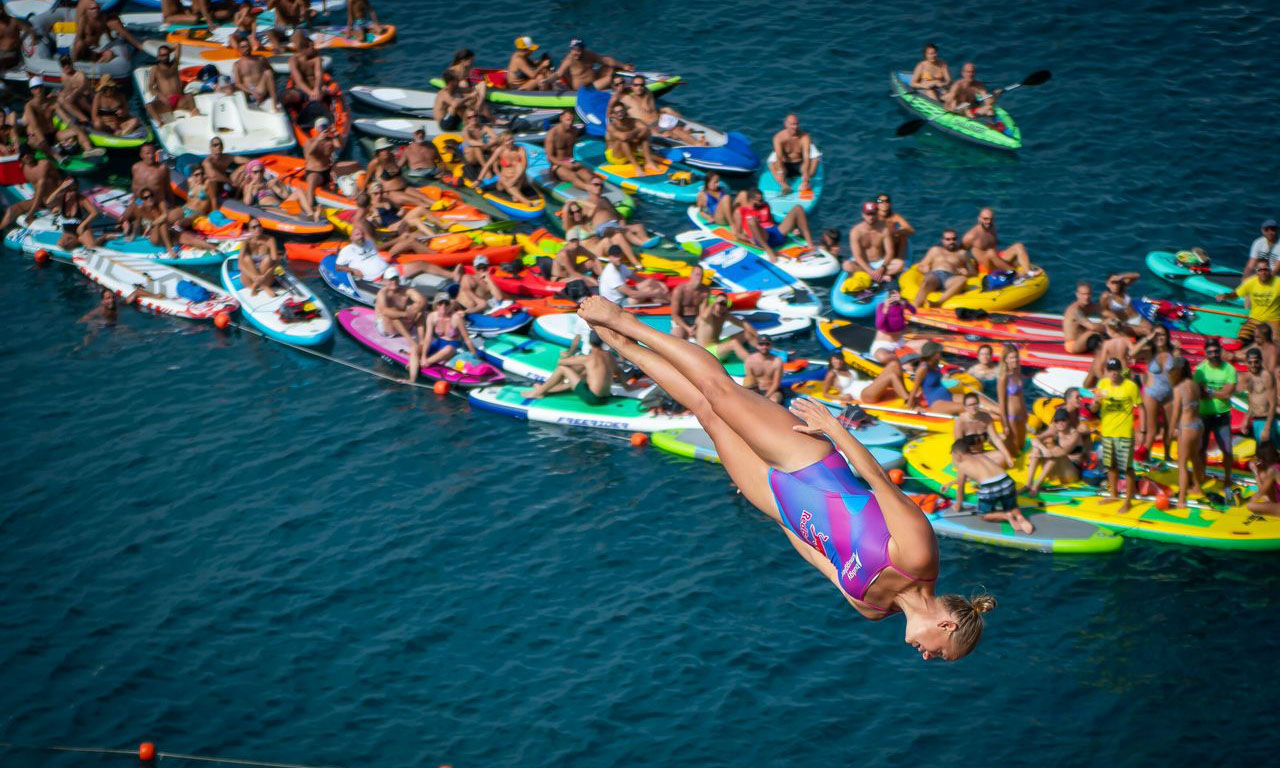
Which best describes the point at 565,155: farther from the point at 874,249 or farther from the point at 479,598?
the point at 479,598

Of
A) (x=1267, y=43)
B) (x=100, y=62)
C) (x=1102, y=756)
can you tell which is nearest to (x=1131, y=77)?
(x=1267, y=43)

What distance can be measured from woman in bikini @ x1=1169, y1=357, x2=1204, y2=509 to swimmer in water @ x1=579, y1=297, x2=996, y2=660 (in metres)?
11.8

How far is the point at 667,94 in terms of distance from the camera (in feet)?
119

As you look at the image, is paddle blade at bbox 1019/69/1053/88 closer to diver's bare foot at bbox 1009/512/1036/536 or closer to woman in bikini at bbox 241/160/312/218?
diver's bare foot at bbox 1009/512/1036/536

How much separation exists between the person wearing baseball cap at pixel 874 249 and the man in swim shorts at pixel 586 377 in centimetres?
558

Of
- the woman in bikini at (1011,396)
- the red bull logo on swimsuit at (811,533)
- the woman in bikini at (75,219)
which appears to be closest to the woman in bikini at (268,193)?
the woman in bikini at (75,219)

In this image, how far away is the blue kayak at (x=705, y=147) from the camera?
105 ft

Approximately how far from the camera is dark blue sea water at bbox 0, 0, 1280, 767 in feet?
61.5

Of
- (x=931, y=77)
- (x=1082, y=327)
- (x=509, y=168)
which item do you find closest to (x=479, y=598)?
(x=1082, y=327)

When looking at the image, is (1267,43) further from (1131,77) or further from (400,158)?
(400,158)

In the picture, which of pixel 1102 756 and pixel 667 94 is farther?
pixel 667 94

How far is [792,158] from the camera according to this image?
3111 cm

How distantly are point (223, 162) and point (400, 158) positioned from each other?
3.59m

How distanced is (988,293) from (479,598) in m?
11.2
